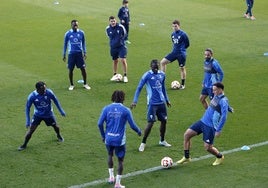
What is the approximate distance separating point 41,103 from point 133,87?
19.9 feet

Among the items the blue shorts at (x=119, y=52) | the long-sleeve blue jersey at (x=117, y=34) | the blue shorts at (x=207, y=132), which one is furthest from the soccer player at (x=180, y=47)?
the blue shorts at (x=207, y=132)

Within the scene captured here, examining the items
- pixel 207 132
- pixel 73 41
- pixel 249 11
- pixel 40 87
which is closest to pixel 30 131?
pixel 40 87

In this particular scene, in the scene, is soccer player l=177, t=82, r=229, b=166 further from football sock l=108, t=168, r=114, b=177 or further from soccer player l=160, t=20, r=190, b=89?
soccer player l=160, t=20, r=190, b=89

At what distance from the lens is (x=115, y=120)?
13.1 metres

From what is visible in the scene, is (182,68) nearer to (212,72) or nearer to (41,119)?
(212,72)

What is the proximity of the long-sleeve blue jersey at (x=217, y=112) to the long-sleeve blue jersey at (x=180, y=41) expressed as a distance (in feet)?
22.3

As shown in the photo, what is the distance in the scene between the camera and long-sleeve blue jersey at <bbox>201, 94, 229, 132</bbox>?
1399cm

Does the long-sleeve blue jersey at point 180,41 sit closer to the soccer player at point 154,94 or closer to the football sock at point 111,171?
the soccer player at point 154,94

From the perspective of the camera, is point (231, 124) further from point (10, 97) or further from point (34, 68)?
point (34, 68)

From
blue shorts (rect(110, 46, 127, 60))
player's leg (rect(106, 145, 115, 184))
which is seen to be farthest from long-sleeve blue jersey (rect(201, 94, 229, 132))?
blue shorts (rect(110, 46, 127, 60))

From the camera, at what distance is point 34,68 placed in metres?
23.7

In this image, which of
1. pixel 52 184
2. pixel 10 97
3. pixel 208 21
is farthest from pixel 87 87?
pixel 208 21

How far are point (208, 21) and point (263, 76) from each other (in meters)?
10.2

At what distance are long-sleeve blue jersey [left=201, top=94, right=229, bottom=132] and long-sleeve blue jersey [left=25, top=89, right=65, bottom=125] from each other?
3799 mm
